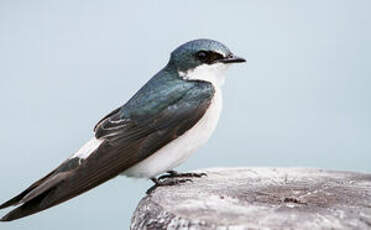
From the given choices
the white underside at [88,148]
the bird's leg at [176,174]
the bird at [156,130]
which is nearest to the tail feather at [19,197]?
the bird at [156,130]

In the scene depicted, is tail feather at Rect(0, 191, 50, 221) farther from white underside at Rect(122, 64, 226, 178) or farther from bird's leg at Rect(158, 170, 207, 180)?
bird's leg at Rect(158, 170, 207, 180)

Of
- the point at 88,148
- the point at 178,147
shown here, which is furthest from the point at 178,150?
the point at 88,148

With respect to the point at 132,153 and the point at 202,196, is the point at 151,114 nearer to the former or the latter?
the point at 132,153

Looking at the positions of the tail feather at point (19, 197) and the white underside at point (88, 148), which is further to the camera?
the white underside at point (88, 148)

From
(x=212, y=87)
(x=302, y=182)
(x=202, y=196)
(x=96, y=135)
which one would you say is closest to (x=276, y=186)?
(x=302, y=182)

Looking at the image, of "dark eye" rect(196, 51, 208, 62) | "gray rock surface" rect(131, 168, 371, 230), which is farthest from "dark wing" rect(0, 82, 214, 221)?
"gray rock surface" rect(131, 168, 371, 230)

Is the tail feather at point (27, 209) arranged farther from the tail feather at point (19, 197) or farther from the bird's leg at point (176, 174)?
the bird's leg at point (176, 174)

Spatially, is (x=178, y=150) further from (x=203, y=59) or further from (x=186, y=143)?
(x=203, y=59)
